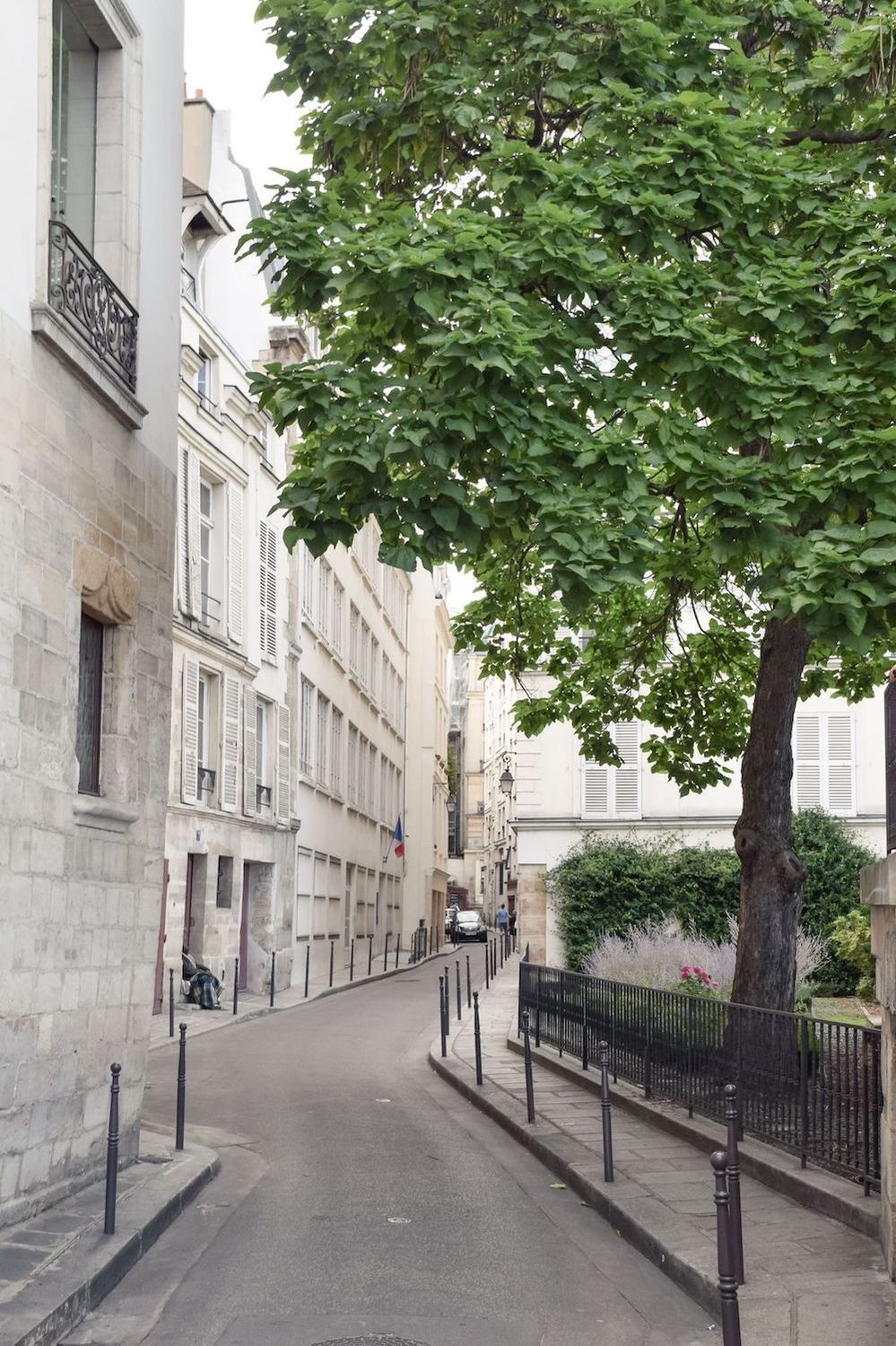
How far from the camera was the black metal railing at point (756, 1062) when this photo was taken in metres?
8.18

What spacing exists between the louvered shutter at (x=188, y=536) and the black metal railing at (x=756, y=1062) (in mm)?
11110

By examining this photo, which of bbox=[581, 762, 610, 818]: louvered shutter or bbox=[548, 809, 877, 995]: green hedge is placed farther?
bbox=[581, 762, 610, 818]: louvered shutter

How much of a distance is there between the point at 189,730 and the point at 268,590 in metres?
5.61

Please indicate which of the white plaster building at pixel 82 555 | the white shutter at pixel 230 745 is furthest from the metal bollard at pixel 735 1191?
the white shutter at pixel 230 745

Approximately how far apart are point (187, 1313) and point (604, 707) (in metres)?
9.74

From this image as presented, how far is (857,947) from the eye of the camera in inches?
915

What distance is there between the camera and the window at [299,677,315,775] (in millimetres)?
33094

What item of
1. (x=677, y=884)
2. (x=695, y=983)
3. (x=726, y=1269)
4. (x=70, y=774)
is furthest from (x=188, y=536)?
(x=726, y=1269)

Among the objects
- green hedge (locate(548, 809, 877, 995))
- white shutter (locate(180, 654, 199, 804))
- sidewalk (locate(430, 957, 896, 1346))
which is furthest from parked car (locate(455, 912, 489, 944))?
sidewalk (locate(430, 957, 896, 1346))

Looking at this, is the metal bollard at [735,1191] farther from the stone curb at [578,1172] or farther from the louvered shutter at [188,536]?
the louvered shutter at [188,536]

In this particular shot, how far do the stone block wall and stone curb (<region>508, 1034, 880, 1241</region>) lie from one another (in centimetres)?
403

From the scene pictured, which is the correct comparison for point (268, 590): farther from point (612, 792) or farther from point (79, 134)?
point (79, 134)

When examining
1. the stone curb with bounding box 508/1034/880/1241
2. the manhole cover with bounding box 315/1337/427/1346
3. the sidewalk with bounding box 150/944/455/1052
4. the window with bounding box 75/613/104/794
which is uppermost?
the window with bounding box 75/613/104/794

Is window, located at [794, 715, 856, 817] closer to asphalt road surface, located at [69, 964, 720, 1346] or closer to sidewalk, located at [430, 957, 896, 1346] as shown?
sidewalk, located at [430, 957, 896, 1346]
